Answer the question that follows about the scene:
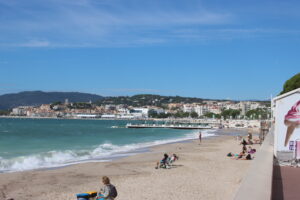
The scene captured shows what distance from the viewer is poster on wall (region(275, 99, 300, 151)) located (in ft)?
40.5

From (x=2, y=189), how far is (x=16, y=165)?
282 inches

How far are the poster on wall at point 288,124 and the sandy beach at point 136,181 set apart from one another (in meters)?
2.05

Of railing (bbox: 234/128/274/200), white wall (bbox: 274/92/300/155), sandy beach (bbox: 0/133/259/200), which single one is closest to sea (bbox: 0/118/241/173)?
sandy beach (bbox: 0/133/259/200)

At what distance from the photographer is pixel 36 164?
774 inches

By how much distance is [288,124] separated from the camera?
12484 mm

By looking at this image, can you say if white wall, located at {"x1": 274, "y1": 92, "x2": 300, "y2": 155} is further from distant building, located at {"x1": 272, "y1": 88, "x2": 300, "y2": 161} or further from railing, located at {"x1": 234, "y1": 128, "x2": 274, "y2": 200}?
railing, located at {"x1": 234, "y1": 128, "x2": 274, "y2": 200}

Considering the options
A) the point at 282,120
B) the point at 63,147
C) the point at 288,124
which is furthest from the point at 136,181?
the point at 63,147

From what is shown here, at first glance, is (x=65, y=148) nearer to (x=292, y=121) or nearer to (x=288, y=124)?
(x=288, y=124)

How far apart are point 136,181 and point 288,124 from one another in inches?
217

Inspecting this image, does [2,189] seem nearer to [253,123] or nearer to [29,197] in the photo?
[29,197]

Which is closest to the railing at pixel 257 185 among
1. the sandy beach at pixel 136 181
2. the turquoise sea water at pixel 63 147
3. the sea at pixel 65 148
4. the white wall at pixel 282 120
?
the sandy beach at pixel 136 181

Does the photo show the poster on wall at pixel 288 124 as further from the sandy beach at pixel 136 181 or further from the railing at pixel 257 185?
the railing at pixel 257 185

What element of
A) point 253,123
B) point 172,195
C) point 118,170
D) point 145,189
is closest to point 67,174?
point 118,170

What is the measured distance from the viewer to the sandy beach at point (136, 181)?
37.8 ft
